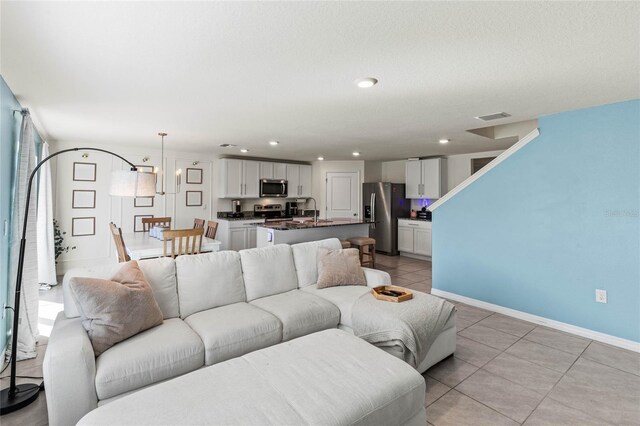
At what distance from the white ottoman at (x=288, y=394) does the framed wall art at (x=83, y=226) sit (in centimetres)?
541

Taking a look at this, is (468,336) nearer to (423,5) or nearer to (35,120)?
(423,5)

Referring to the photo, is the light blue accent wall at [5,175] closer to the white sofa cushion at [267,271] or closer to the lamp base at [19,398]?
the lamp base at [19,398]

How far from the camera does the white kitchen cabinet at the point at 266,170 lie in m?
7.36

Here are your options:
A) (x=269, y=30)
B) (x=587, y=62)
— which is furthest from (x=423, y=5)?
(x=587, y=62)

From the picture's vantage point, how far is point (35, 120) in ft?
12.4

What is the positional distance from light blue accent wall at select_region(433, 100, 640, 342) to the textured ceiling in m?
0.38

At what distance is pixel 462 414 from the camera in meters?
2.05

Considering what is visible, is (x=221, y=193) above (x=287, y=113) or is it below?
below

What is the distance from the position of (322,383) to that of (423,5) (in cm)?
196

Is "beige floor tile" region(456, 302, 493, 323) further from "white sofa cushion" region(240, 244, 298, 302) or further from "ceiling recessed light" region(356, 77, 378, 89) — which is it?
"ceiling recessed light" region(356, 77, 378, 89)

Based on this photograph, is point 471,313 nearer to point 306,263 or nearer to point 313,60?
point 306,263

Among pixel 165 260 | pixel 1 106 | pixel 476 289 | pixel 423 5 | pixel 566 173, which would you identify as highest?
pixel 423 5

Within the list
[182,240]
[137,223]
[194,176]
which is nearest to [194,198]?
[194,176]

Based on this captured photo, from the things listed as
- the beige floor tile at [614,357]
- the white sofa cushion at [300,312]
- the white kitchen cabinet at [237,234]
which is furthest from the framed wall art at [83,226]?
the beige floor tile at [614,357]
